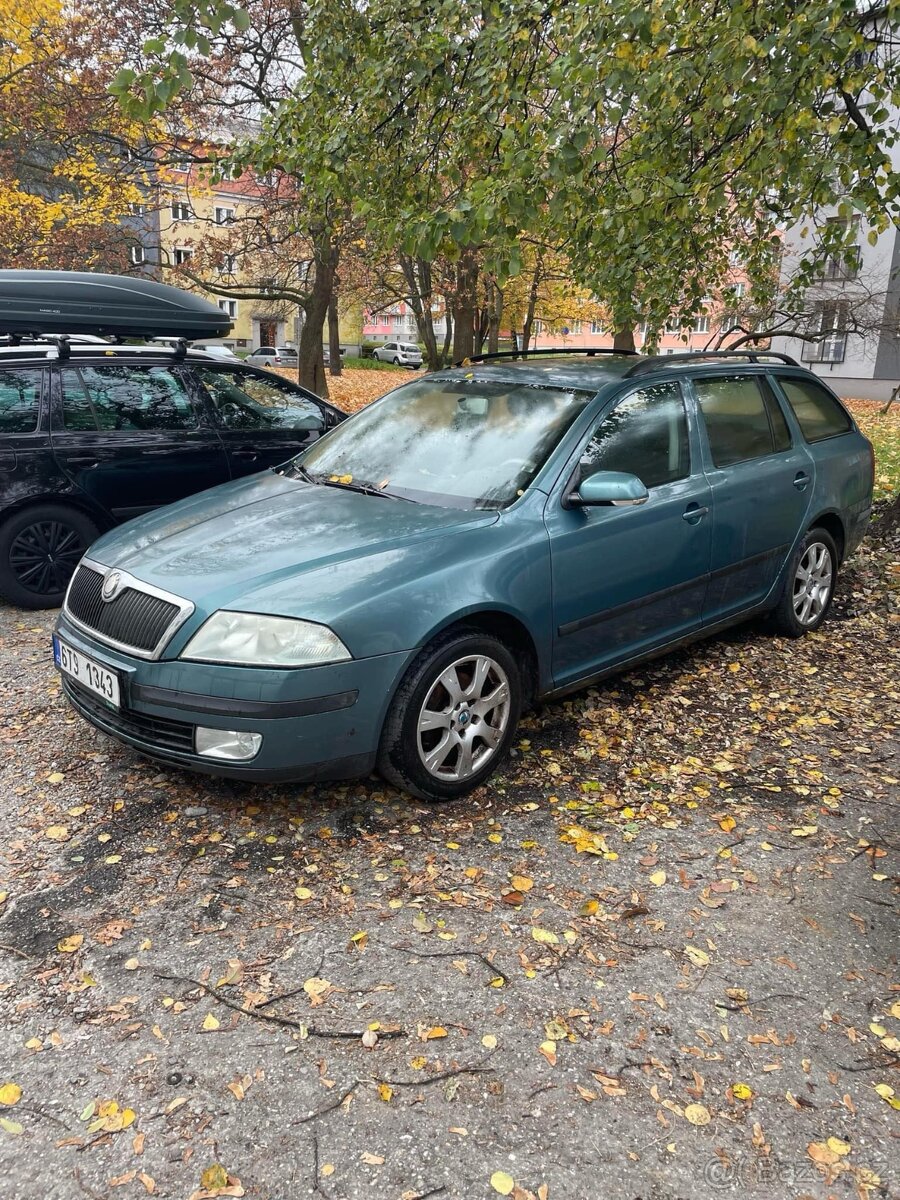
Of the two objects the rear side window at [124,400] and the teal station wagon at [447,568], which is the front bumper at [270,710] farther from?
the rear side window at [124,400]

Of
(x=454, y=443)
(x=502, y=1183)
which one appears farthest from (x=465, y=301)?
(x=502, y=1183)

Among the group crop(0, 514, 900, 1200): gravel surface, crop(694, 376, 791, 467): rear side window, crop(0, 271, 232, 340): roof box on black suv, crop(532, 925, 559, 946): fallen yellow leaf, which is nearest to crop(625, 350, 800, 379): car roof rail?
crop(694, 376, 791, 467): rear side window

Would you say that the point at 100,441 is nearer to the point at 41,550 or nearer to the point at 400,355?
the point at 41,550

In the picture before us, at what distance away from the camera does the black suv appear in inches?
236

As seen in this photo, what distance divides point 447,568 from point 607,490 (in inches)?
34.4

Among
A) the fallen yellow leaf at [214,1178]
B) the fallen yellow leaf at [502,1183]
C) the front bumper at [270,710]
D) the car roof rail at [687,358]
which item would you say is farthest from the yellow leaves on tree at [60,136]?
the fallen yellow leaf at [502,1183]

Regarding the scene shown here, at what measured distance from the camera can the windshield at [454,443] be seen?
4027 mm

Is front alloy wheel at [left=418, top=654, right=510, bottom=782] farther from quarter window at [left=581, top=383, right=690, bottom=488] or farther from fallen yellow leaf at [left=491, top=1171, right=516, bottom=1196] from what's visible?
Answer: fallen yellow leaf at [left=491, top=1171, right=516, bottom=1196]

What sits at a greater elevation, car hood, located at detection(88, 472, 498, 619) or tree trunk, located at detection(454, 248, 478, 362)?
tree trunk, located at detection(454, 248, 478, 362)

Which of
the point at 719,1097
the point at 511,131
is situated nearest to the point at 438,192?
the point at 511,131

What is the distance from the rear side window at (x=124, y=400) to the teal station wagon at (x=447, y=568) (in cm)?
221

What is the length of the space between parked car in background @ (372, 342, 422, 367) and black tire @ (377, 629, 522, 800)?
153 ft

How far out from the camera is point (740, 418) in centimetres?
505

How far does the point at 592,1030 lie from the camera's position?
2.51m
